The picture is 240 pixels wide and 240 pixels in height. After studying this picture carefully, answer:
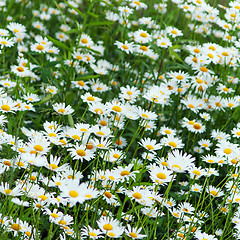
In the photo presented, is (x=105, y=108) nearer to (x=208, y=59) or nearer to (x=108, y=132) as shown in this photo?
(x=108, y=132)

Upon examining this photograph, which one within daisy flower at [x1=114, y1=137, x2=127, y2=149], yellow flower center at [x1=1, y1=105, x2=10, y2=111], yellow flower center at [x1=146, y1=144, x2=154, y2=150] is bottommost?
yellow flower center at [x1=1, y1=105, x2=10, y2=111]

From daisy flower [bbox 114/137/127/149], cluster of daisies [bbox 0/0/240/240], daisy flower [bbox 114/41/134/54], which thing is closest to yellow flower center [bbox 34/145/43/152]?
cluster of daisies [bbox 0/0/240/240]

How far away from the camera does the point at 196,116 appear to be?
3.34 meters

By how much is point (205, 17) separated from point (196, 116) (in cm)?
124

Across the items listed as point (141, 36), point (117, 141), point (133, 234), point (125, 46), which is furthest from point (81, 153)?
point (141, 36)

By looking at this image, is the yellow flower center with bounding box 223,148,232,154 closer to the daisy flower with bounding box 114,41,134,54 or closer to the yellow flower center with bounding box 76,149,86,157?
the yellow flower center with bounding box 76,149,86,157

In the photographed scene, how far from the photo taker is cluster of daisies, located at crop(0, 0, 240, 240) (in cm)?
183

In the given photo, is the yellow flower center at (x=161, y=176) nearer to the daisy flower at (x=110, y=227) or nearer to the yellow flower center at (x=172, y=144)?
the daisy flower at (x=110, y=227)

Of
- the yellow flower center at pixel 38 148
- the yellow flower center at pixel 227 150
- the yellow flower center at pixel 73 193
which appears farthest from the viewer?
the yellow flower center at pixel 227 150

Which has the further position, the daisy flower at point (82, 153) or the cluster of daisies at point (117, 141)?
the daisy flower at point (82, 153)

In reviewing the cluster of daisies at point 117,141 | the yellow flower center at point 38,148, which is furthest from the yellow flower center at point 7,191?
the yellow flower center at point 38,148

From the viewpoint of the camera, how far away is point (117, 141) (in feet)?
9.55

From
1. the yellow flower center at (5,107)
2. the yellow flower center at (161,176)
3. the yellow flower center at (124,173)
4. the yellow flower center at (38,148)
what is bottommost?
the yellow flower center at (38,148)

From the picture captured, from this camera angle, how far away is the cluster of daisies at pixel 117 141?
183 centimetres
